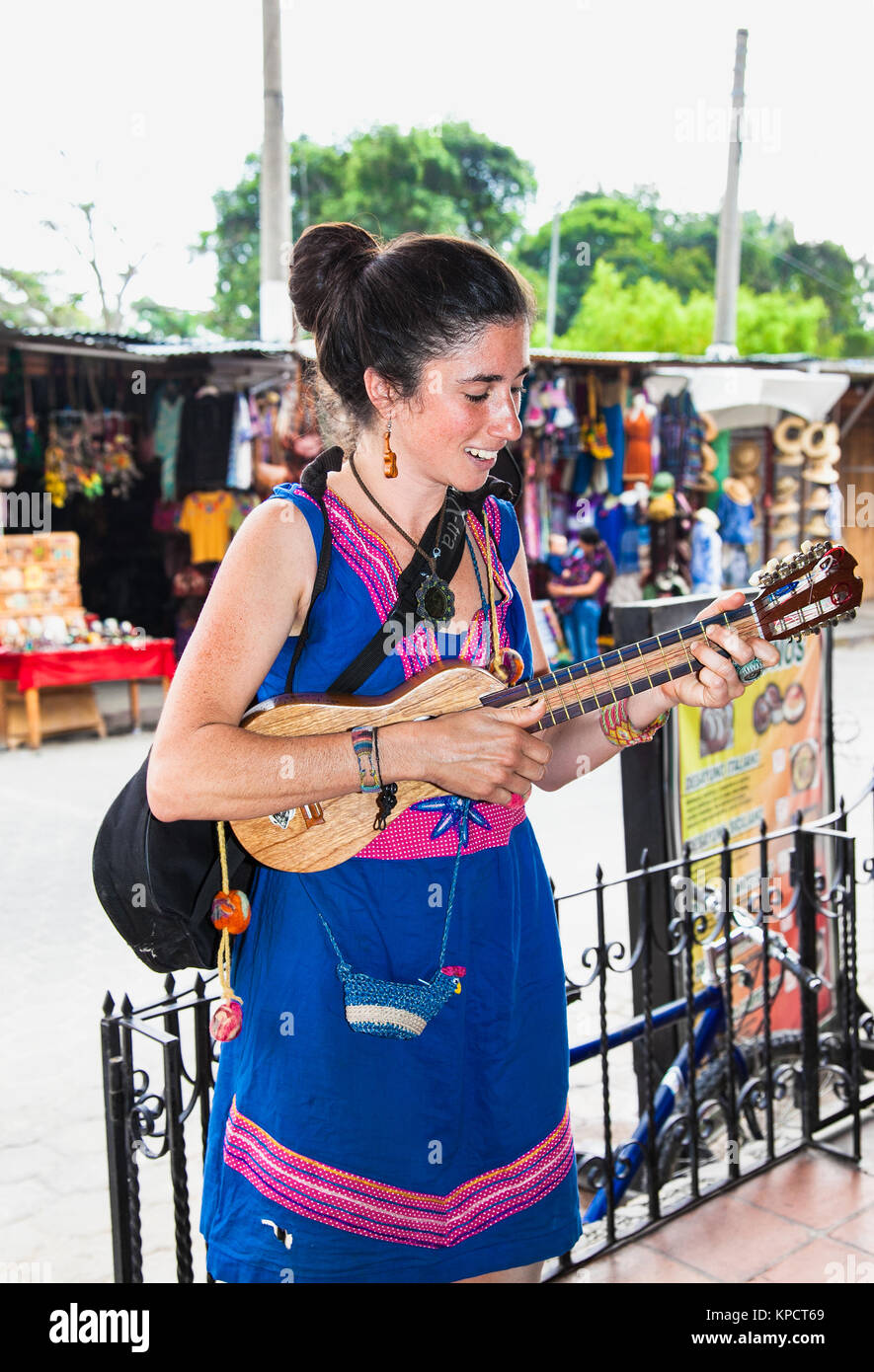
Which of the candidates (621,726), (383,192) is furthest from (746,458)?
(383,192)

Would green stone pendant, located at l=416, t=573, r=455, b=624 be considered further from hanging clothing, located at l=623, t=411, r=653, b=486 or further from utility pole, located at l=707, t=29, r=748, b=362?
utility pole, located at l=707, t=29, r=748, b=362

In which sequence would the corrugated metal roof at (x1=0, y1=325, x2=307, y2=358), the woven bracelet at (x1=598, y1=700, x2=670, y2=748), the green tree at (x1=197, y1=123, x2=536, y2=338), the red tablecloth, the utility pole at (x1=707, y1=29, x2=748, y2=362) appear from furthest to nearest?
1. the green tree at (x1=197, y1=123, x2=536, y2=338)
2. the utility pole at (x1=707, y1=29, x2=748, y2=362)
3. the red tablecloth
4. the corrugated metal roof at (x1=0, y1=325, x2=307, y2=358)
5. the woven bracelet at (x1=598, y1=700, x2=670, y2=748)

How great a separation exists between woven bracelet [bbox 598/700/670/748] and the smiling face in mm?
455

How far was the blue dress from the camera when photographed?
1701mm

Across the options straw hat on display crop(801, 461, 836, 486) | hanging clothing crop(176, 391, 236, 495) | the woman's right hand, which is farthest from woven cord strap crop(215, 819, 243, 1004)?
straw hat on display crop(801, 461, 836, 486)

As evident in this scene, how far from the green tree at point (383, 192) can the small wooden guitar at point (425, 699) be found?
3284 cm

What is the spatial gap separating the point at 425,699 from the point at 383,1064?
0.52 meters

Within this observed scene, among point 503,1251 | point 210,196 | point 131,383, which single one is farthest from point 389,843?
point 210,196

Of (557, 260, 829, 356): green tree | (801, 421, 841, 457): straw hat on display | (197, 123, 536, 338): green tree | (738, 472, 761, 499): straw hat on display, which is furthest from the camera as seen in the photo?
(197, 123, 536, 338): green tree

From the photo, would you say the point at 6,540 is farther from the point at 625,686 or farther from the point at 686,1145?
the point at 625,686

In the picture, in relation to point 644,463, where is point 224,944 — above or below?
below

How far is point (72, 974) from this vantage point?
17.6 ft

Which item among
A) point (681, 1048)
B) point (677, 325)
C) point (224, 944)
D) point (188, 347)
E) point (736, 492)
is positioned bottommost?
point (681, 1048)

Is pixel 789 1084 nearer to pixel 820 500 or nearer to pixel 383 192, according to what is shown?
pixel 820 500
